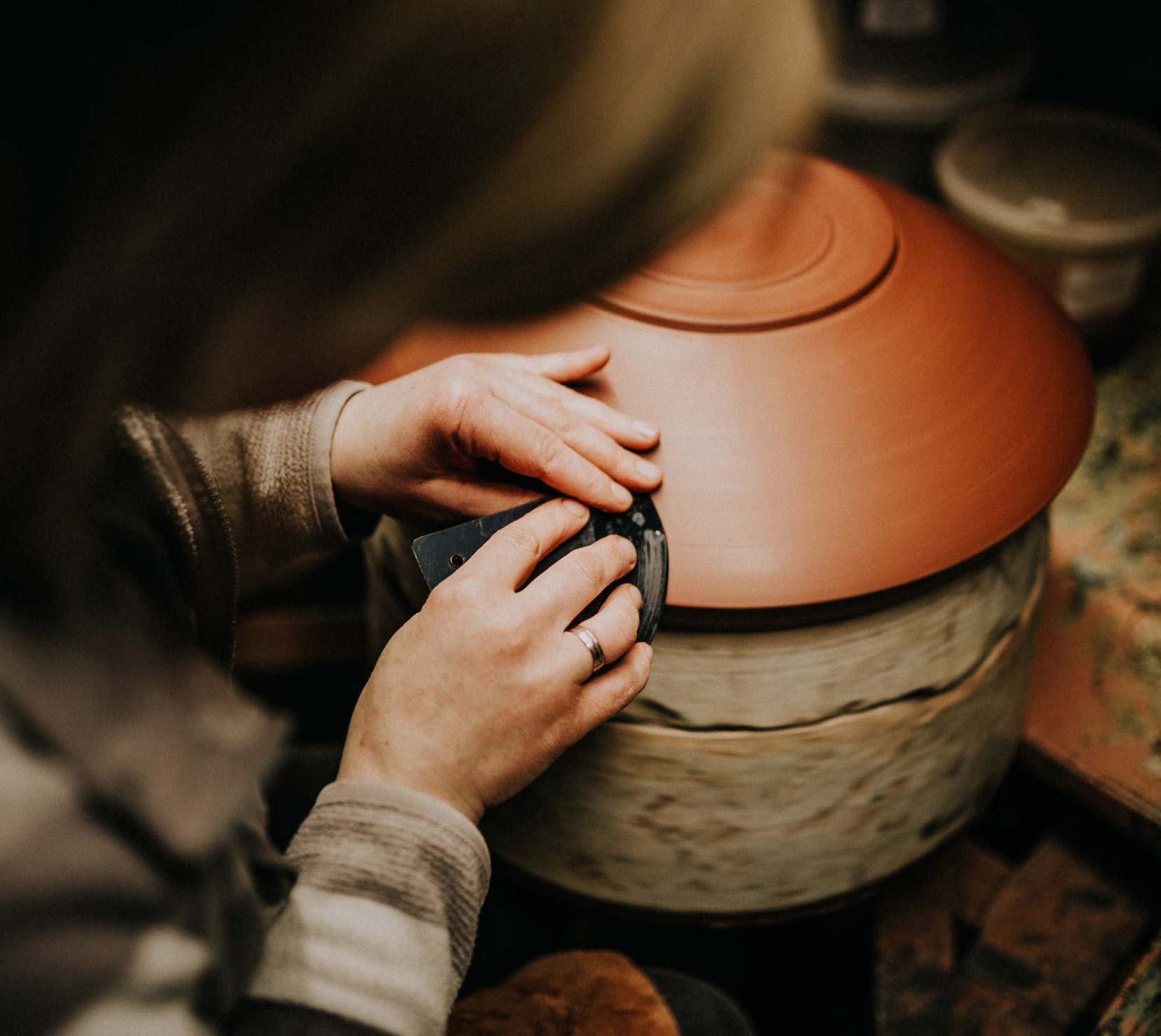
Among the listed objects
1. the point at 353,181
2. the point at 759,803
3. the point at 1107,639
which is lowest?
the point at 1107,639

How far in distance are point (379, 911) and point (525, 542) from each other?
22 cm

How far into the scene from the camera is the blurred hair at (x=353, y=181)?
321mm

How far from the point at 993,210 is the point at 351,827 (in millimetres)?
1023

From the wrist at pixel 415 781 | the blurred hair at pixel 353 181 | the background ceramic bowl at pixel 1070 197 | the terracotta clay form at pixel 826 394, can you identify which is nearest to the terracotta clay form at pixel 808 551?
the terracotta clay form at pixel 826 394

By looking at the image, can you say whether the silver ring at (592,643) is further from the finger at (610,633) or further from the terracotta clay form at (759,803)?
the terracotta clay form at (759,803)

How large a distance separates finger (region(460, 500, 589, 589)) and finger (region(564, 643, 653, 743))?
0.25ft

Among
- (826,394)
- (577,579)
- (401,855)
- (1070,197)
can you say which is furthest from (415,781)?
(1070,197)

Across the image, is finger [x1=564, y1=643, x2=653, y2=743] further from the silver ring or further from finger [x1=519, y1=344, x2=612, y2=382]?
finger [x1=519, y1=344, x2=612, y2=382]

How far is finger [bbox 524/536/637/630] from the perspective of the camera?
56cm

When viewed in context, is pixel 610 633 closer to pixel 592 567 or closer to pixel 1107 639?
pixel 592 567

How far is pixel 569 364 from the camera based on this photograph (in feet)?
2.25

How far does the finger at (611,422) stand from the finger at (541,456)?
0.03 metres

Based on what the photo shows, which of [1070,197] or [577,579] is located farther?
[1070,197]

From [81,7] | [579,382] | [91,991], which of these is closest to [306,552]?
[579,382]
